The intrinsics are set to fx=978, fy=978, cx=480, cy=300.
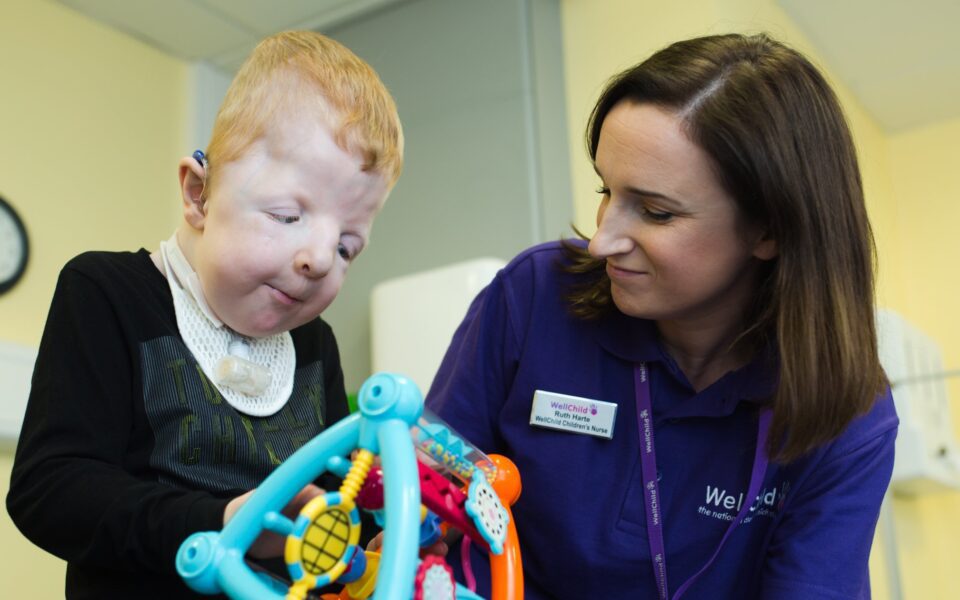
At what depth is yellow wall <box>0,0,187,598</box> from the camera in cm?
258

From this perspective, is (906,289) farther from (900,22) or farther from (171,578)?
(171,578)

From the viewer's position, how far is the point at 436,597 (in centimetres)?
72

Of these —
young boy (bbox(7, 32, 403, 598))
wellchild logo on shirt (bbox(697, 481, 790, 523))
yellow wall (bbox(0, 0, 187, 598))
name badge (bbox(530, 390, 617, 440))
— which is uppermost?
yellow wall (bbox(0, 0, 187, 598))

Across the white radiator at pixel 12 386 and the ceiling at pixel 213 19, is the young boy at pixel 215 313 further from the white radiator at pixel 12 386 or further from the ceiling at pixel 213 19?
the ceiling at pixel 213 19

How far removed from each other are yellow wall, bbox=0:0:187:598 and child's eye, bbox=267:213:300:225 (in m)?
1.81

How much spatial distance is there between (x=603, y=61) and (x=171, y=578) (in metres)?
2.21

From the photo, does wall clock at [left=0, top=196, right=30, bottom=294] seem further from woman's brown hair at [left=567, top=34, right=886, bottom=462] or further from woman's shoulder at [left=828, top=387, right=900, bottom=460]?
woman's shoulder at [left=828, top=387, right=900, bottom=460]

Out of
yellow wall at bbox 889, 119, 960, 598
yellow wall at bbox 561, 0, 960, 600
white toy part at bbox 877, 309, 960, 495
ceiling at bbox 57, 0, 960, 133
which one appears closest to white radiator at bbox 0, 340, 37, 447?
ceiling at bbox 57, 0, 960, 133

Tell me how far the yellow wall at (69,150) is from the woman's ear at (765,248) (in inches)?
78.8

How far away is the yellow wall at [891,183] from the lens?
2.74 meters

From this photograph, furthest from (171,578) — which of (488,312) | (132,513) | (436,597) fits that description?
(488,312)

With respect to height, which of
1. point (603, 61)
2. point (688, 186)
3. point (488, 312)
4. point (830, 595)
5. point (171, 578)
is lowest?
point (830, 595)

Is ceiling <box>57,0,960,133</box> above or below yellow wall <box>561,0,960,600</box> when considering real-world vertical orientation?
above

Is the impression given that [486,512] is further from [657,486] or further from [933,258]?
[933,258]
